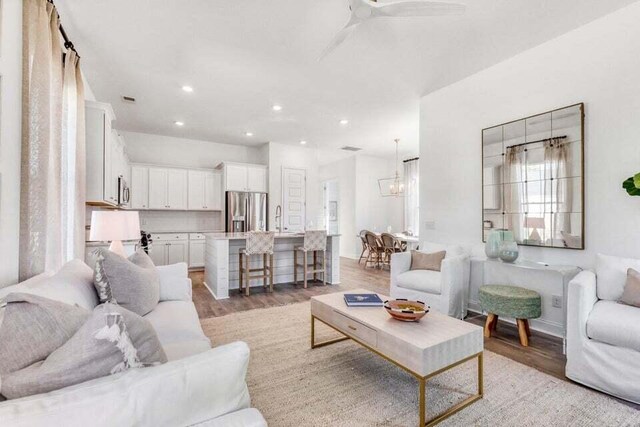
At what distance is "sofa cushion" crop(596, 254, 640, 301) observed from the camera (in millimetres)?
2301

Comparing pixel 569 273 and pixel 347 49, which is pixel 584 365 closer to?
pixel 569 273

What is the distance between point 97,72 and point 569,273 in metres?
5.50

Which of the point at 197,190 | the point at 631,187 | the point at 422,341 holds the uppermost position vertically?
the point at 197,190

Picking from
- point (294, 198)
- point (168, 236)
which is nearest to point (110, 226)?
point (168, 236)

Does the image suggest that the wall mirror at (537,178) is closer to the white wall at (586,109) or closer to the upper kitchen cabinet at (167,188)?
the white wall at (586,109)

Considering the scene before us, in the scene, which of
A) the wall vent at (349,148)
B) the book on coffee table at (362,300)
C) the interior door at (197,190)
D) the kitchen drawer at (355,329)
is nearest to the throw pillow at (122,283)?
the kitchen drawer at (355,329)

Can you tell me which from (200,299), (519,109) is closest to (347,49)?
(519,109)

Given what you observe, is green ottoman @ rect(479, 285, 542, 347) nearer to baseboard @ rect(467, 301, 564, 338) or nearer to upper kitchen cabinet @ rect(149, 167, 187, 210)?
baseboard @ rect(467, 301, 564, 338)

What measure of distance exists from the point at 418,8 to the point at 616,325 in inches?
98.7

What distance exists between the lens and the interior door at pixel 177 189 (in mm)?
6324

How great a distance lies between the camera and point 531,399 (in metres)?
1.91

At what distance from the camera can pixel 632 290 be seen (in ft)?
7.04

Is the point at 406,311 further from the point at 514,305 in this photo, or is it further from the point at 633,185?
the point at 633,185

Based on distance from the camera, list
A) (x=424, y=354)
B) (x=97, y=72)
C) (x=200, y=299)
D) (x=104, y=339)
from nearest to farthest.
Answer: (x=104, y=339) → (x=424, y=354) → (x=97, y=72) → (x=200, y=299)
